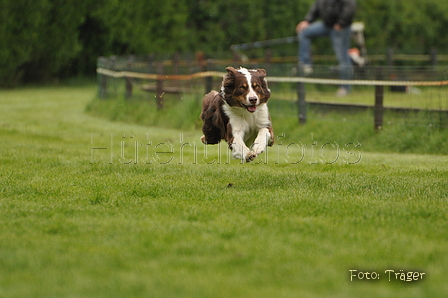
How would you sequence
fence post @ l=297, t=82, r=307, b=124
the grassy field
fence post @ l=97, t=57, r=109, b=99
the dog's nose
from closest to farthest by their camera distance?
the grassy field, the dog's nose, fence post @ l=297, t=82, r=307, b=124, fence post @ l=97, t=57, r=109, b=99

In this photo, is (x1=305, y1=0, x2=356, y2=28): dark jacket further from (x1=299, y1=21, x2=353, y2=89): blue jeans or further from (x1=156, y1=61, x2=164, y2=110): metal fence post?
(x1=156, y1=61, x2=164, y2=110): metal fence post

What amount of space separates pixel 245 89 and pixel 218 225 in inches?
94.4

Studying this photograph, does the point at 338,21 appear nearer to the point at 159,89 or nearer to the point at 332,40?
the point at 332,40

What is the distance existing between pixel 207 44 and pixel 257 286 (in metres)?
21.8

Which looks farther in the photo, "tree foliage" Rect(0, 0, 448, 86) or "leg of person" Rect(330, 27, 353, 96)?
"tree foliage" Rect(0, 0, 448, 86)

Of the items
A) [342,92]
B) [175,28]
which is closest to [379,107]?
[342,92]

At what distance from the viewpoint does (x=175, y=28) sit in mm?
24469

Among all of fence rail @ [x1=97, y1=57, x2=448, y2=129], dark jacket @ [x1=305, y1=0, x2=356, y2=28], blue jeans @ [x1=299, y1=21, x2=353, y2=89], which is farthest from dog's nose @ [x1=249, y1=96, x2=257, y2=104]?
dark jacket @ [x1=305, y1=0, x2=356, y2=28]

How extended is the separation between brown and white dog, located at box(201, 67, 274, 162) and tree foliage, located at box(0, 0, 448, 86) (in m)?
16.0

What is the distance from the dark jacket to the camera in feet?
55.6

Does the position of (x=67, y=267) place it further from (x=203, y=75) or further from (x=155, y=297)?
(x=203, y=75)

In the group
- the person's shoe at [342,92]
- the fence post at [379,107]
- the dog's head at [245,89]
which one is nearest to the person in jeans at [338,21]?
the person's shoe at [342,92]

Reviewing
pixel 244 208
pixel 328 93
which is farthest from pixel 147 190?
pixel 328 93

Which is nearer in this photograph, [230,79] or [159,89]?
[230,79]
